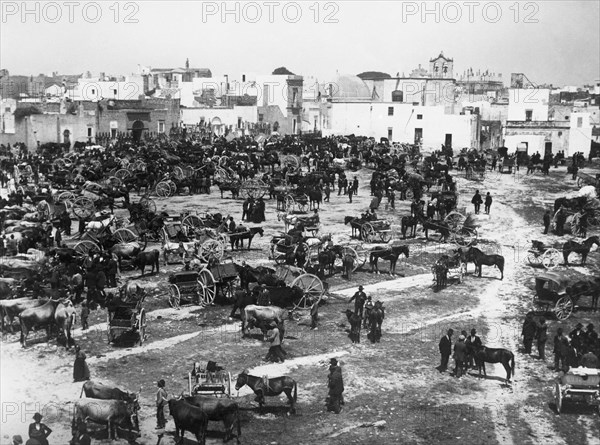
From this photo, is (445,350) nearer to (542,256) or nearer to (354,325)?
(354,325)

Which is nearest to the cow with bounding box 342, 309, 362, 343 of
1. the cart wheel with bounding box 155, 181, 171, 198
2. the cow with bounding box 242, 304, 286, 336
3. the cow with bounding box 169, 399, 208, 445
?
the cow with bounding box 242, 304, 286, 336

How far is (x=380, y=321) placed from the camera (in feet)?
57.0

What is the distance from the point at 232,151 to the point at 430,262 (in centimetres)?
2892

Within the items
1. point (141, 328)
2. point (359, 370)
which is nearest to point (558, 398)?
point (359, 370)

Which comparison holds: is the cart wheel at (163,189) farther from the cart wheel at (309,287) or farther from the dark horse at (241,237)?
the cart wheel at (309,287)

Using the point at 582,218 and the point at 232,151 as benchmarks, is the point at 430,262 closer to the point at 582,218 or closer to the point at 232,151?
the point at 582,218

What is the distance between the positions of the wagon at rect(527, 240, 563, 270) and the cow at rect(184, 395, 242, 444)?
1502 cm

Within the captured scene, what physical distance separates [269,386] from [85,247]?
11.6 m

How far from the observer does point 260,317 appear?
17344mm

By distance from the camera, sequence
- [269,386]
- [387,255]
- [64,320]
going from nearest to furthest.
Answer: [269,386] → [64,320] → [387,255]

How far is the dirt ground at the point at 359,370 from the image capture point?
12883mm

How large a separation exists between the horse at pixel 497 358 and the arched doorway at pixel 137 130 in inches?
2124

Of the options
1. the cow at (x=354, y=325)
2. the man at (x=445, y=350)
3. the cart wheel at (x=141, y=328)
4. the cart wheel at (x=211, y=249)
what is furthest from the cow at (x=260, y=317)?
the cart wheel at (x=211, y=249)

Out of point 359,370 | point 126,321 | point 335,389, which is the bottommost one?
point 359,370
